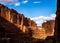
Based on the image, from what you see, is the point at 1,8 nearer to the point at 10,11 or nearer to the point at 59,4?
the point at 10,11

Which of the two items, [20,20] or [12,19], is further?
[20,20]

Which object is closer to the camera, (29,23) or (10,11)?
(10,11)

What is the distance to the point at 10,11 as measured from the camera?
61.8 meters

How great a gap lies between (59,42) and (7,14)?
53.0 metres

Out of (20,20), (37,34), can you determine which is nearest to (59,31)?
(37,34)

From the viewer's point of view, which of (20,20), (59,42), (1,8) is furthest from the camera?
(20,20)

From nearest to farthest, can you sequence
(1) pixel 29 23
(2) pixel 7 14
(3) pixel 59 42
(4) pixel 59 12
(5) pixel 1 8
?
1. (3) pixel 59 42
2. (4) pixel 59 12
3. (5) pixel 1 8
4. (2) pixel 7 14
5. (1) pixel 29 23

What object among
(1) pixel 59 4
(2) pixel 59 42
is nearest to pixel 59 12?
(1) pixel 59 4

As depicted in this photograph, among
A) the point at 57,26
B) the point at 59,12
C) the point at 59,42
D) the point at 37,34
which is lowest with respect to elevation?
the point at 37,34

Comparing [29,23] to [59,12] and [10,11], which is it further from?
[59,12]

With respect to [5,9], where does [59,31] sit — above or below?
below

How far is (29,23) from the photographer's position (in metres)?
74.6

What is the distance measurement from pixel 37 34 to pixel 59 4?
48.3 metres

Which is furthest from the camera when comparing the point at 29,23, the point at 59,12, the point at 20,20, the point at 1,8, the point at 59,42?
the point at 29,23
